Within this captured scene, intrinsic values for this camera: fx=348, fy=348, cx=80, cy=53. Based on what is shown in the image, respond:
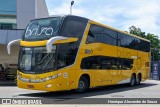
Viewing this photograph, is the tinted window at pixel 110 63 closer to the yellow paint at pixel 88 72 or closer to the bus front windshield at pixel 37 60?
the yellow paint at pixel 88 72

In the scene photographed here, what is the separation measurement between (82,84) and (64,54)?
8.38ft

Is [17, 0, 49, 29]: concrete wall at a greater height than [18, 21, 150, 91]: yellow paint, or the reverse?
[17, 0, 49, 29]: concrete wall

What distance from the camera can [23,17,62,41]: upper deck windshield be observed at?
16.7 meters

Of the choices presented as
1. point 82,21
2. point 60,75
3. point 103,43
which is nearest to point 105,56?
point 103,43

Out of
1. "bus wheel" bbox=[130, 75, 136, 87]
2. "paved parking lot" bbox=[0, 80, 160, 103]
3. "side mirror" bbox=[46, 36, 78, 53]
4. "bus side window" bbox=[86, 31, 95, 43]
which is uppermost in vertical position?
"bus side window" bbox=[86, 31, 95, 43]

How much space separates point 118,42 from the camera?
22672 mm

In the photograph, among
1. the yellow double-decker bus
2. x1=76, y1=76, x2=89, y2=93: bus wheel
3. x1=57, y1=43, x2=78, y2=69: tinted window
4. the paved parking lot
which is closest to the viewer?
the yellow double-decker bus

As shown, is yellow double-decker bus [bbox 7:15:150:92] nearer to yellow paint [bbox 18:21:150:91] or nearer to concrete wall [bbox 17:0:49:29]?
yellow paint [bbox 18:21:150:91]

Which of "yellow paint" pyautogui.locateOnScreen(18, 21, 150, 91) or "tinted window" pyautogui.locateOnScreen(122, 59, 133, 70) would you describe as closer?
"yellow paint" pyautogui.locateOnScreen(18, 21, 150, 91)

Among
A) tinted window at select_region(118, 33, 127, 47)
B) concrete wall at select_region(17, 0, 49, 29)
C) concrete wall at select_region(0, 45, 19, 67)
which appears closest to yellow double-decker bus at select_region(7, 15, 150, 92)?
tinted window at select_region(118, 33, 127, 47)

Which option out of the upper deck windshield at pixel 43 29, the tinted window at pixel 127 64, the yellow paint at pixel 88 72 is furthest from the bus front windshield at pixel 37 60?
the tinted window at pixel 127 64

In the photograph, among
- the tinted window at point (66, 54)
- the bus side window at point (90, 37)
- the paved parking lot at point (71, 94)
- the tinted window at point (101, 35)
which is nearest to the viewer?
the tinted window at point (66, 54)

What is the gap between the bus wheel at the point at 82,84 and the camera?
60.2 ft

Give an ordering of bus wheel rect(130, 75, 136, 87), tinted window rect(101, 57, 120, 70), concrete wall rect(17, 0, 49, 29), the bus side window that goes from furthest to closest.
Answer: concrete wall rect(17, 0, 49, 29)
bus wheel rect(130, 75, 136, 87)
tinted window rect(101, 57, 120, 70)
the bus side window
